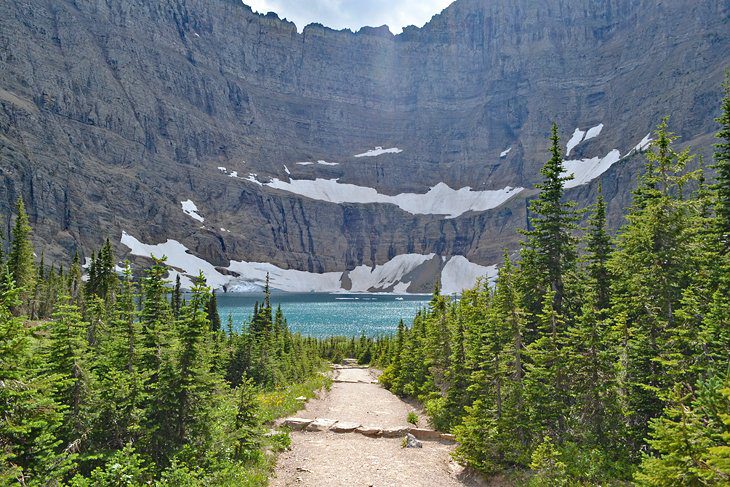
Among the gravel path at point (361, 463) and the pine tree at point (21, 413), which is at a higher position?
the pine tree at point (21, 413)

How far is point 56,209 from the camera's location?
160 metres

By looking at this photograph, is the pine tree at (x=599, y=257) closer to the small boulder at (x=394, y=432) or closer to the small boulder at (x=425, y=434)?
the small boulder at (x=425, y=434)

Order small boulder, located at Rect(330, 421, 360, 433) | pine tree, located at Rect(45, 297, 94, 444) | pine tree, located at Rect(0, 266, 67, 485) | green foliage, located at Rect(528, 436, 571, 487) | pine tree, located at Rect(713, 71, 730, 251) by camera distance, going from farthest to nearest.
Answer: small boulder, located at Rect(330, 421, 360, 433) < pine tree, located at Rect(713, 71, 730, 251) < green foliage, located at Rect(528, 436, 571, 487) < pine tree, located at Rect(45, 297, 94, 444) < pine tree, located at Rect(0, 266, 67, 485)

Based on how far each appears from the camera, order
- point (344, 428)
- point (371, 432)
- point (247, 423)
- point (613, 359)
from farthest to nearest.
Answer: point (344, 428), point (371, 432), point (247, 423), point (613, 359)

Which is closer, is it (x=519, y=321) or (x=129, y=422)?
(x=129, y=422)

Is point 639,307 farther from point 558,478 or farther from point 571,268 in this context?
point 558,478

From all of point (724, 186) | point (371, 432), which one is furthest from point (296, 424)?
point (724, 186)

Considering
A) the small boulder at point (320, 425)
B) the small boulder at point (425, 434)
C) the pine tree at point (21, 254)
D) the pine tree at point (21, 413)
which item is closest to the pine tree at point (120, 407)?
the pine tree at point (21, 413)

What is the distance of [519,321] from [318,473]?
7.96 m

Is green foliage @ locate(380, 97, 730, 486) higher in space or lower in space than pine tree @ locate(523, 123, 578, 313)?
lower

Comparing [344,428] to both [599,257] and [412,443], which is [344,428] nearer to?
[412,443]

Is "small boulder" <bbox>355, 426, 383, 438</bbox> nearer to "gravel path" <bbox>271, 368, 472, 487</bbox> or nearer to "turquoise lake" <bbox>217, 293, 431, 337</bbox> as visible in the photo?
"gravel path" <bbox>271, 368, 472, 487</bbox>

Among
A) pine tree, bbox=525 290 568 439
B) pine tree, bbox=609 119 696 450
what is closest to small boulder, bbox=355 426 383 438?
pine tree, bbox=525 290 568 439

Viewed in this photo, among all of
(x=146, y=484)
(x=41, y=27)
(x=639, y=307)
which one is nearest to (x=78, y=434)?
(x=146, y=484)
